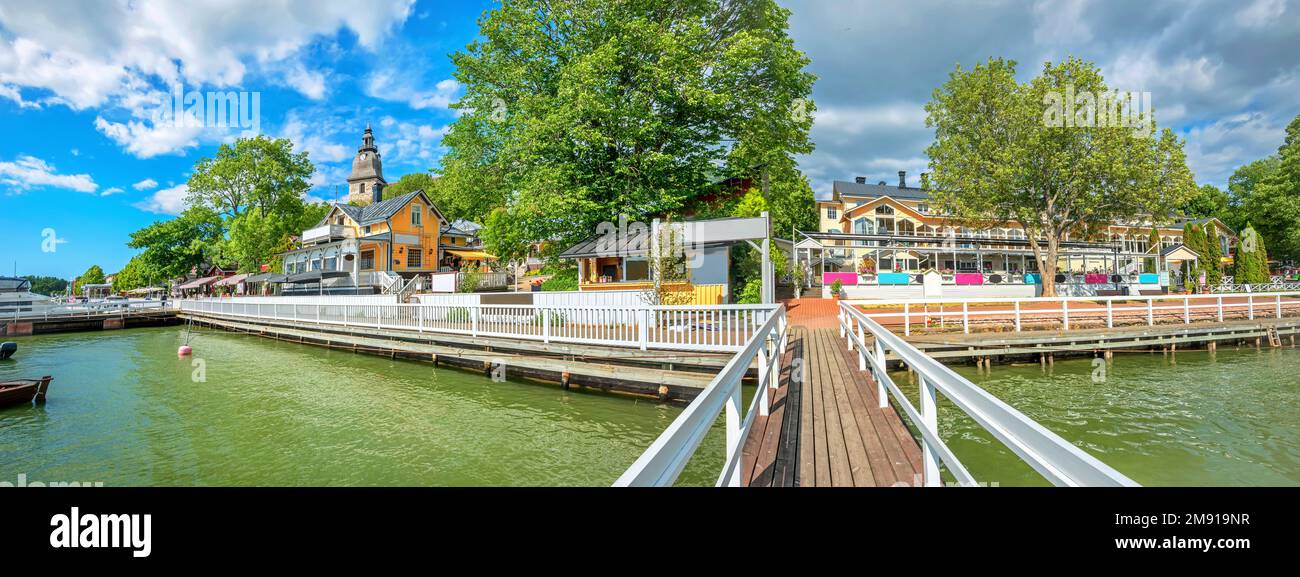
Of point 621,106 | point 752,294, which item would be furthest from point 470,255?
point 752,294

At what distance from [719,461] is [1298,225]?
59.7m

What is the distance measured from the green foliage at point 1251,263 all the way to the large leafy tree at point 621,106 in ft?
114

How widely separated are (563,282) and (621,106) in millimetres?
8420

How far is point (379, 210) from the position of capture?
132 feet

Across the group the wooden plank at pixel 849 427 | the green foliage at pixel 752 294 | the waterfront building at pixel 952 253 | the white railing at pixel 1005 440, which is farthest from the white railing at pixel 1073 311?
the white railing at pixel 1005 440

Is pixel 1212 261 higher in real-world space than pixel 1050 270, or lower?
higher

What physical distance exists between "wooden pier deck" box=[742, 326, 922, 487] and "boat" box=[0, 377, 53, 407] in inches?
576

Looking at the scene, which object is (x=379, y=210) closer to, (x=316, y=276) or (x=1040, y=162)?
(x=316, y=276)

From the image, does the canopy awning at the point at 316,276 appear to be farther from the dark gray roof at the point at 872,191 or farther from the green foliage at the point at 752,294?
the dark gray roof at the point at 872,191

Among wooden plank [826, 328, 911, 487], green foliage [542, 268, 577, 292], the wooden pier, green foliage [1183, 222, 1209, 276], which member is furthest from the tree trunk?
wooden plank [826, 328, 911, 487]

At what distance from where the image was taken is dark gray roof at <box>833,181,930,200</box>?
4959cm
